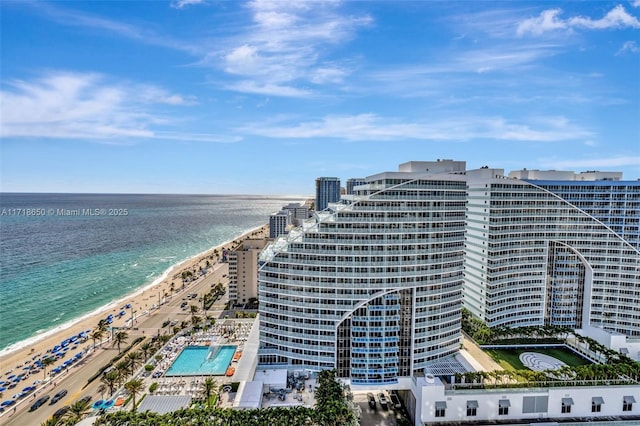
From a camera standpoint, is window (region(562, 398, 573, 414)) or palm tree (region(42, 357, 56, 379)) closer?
window (region(562, 398, 573, 414))

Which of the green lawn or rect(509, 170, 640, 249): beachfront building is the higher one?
rect(509, 170, 640, 249): beachfront building

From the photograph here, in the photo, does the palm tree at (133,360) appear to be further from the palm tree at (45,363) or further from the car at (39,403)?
the palm tree at (45,363)

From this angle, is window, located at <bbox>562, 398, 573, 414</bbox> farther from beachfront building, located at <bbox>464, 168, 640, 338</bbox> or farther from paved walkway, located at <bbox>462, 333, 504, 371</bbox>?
beachfront building, located at <bbox>464, 168, 640, 338</bbox>

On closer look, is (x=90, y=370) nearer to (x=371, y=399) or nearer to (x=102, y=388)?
(x=102, y=388)

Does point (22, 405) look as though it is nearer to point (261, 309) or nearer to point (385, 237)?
point (261, 309)

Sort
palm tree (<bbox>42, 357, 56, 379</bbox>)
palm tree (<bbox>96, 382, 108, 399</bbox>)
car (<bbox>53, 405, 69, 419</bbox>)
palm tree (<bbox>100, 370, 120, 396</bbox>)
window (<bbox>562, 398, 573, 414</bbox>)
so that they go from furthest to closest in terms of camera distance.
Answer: palm tree (<bbox>42, 357, 56, 379</bbox>) < palm tree (<bbox>96, 382, 108, 399</bbox>) < palm tree (<bbox>100, 370, 120, 396</bbox>) < car (<bbox>53, 405, 69, 419</bbox>) < window (<bbox>562, 398, 573, 414</bbox>)

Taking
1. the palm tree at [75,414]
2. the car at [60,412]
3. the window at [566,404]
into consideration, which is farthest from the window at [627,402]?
the car at [60,412]

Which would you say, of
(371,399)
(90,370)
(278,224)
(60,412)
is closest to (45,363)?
(90,370)

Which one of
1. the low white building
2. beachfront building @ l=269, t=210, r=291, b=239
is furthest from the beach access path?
the low white building
